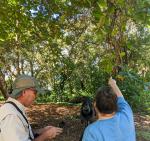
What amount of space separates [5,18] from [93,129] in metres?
6.12

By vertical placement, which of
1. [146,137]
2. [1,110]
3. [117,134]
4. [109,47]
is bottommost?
[146,137]

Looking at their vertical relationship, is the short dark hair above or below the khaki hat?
below

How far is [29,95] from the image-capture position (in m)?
4.09

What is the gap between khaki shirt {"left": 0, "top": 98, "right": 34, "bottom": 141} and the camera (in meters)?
3.79

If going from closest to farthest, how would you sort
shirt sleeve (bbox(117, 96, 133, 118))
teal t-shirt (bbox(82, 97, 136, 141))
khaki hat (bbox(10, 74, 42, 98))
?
1. teal t-shirt (bbox(82, 97, 136, 141))
2. shirt sleeve (bbox(117, 96, 133, 118))
3. khaki hat (bbox(10, 74, 42, 98))

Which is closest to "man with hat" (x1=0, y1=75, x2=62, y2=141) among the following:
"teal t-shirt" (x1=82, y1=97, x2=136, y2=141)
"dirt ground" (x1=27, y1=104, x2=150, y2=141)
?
"teal t-shirt" (x1=82, y1=97, x2=136, y2=141)

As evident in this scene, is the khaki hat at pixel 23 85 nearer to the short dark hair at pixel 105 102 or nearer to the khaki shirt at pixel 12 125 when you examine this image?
the khaki shirt at pixel 12 125

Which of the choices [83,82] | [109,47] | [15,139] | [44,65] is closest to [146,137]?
[109,47]

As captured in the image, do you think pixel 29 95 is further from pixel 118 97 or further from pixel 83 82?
pixel 83 82

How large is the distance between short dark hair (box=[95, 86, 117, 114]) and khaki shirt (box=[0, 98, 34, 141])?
740 millimetres

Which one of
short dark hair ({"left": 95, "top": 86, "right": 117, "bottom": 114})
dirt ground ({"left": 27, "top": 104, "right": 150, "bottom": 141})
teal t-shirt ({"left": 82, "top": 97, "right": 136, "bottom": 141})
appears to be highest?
short dark hair ({"left": 95, "top": 86, "right": 117, "bottom": 114})

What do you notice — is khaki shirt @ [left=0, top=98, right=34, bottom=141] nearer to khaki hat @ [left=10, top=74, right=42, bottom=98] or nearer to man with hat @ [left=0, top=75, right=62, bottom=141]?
man with hat @ [left=0, top=75, right=62, bottom=141]

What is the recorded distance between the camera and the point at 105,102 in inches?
147

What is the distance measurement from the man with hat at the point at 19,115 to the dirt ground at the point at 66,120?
574 centimetres
